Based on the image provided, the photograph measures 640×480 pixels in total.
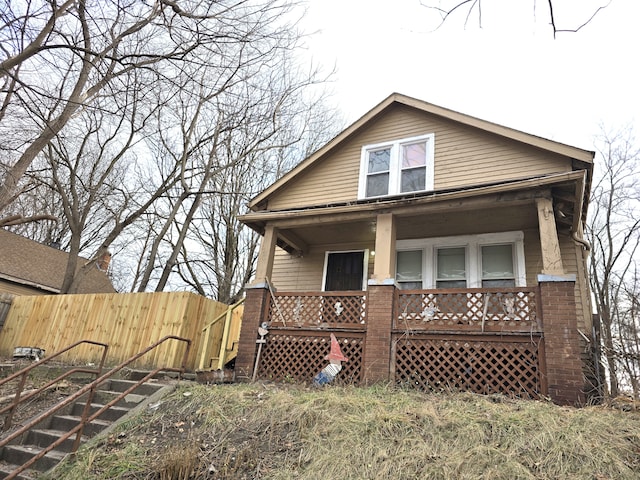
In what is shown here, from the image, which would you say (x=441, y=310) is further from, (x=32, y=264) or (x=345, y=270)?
(x=32, y=264)

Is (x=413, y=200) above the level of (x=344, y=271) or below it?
above

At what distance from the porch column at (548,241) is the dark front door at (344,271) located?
4607mm

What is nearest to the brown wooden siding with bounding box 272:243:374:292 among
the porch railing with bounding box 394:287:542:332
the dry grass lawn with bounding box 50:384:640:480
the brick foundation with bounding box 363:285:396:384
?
the brick foundation with bounding box 363:285:396:384

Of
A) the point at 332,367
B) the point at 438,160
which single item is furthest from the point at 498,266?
the point at 332,367

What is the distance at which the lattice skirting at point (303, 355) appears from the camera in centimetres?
796

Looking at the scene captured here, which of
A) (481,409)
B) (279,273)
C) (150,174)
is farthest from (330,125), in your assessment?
(481,409)

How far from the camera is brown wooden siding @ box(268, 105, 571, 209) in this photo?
880 centimetres

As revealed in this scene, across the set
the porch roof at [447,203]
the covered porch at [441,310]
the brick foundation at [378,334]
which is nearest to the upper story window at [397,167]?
the covered porch at [441,310]

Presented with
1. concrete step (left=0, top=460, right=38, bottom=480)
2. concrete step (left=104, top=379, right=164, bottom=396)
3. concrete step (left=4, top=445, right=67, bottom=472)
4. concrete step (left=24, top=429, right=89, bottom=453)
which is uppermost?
concrete step (left=104, top=379, right=164, bottom=396)

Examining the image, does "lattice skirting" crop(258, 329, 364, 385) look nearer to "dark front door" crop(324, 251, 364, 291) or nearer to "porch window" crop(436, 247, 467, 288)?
"dark front door" crop(324, 251, 364, 291)

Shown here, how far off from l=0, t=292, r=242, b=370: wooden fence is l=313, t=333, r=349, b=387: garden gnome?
3066 millimetres

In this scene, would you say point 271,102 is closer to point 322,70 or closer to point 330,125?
point 322,70

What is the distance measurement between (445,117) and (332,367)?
21.2 ft

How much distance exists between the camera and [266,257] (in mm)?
9430
